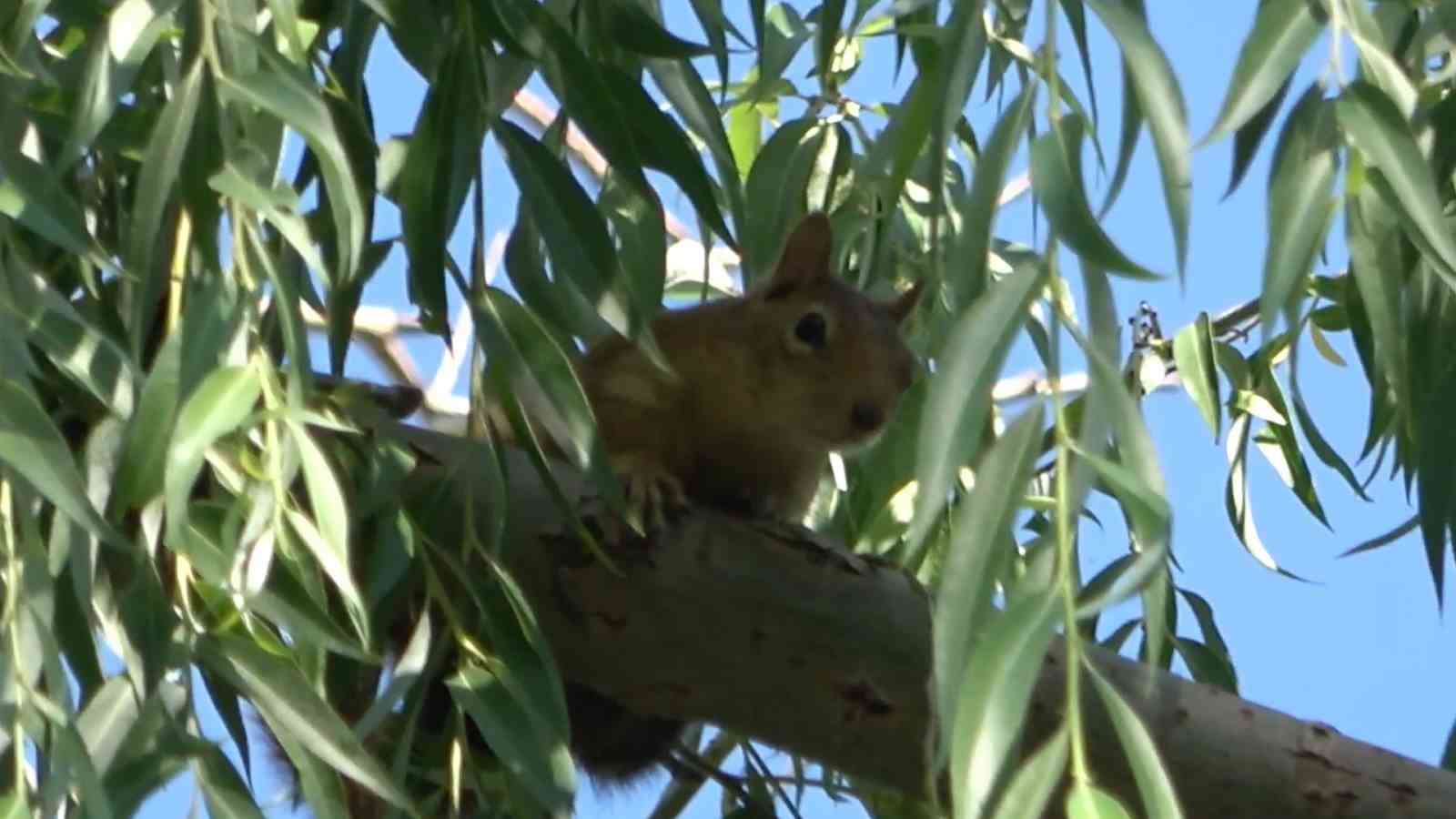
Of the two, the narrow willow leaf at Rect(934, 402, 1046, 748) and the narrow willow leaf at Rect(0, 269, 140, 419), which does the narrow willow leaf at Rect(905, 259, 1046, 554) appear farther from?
the narrow willow leaf at Rect(0, 269, 140, 419)

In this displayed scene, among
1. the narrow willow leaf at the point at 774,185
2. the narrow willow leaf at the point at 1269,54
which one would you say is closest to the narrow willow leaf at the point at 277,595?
the narrow willow leaf at the point at 1269,54

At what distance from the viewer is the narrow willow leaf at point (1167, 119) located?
0.89 meters

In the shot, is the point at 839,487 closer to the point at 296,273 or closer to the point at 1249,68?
the point at 296,273

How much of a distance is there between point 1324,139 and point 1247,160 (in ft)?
0.31

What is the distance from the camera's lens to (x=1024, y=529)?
1923mm

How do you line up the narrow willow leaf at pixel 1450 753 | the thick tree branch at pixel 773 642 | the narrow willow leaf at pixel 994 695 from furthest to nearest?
the narrow willow leaf at pixel 1450 753, the thick tree branch at pixel 773 642, the narrow willow leaf at pixel 994 695

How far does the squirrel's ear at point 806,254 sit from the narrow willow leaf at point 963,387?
982 mm

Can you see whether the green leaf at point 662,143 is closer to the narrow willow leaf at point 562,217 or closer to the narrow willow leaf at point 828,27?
the narrow willow leaf at point 562,217

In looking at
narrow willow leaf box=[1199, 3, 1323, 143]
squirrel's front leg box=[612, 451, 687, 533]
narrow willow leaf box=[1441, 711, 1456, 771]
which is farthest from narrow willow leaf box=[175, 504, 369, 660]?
narrow willow leaf box=[1441, 711, 1456, 771]

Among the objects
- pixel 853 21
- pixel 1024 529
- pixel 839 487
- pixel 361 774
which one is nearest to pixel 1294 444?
pixel 1024 529

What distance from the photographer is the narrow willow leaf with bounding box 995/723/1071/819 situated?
0.82 meters

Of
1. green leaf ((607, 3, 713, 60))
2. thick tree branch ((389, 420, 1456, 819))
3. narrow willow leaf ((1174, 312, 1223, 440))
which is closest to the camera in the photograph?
green leaf ((607, 3, 713, 60))

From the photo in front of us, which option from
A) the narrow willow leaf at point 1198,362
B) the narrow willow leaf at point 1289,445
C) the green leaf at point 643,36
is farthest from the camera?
the narrow willow leaf at point 1289,445

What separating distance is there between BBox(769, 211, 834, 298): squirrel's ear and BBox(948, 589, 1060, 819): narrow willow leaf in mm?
1035
